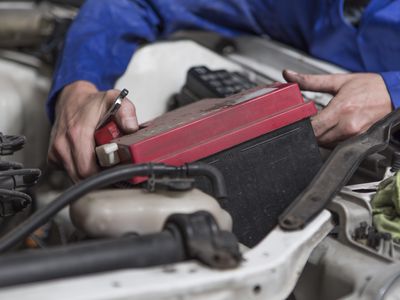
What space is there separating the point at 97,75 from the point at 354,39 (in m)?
0.51

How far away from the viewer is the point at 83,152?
2.99 ft

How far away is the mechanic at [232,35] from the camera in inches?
38.7

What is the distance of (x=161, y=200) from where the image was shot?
653mm

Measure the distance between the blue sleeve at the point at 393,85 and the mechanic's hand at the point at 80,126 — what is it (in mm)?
439

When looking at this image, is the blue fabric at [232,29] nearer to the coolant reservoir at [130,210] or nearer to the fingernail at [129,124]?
the fingernail at [129,124]

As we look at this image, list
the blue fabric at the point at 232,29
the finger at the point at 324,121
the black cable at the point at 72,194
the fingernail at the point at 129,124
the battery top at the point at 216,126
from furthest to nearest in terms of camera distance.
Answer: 1. the blue fabric at the point at 232,29
2. the finger at the point at 324,121
3. the fingernail at the point at 129,124
4. the battery top at the point at 216,126
5. the black cable at the point at 72,194

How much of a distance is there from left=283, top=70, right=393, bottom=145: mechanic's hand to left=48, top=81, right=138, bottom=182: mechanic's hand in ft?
0.89

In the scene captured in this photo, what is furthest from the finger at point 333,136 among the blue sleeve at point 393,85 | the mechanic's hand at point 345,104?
the blue sleeve at point 393,85

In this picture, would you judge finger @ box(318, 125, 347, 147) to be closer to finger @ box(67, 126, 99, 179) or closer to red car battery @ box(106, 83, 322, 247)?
red car battery @ box(106, 83, 322, 247)

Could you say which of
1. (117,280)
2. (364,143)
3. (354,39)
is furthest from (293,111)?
(354,39)

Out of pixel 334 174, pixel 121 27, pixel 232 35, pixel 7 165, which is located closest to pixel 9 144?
pixel 7 165

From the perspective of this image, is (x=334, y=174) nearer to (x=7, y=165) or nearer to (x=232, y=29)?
(x=7, y=165)

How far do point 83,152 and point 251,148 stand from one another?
0.27 meters

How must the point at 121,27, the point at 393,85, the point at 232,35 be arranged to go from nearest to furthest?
the point at 393,85 → the point at 121,27 → the point at 232,35
